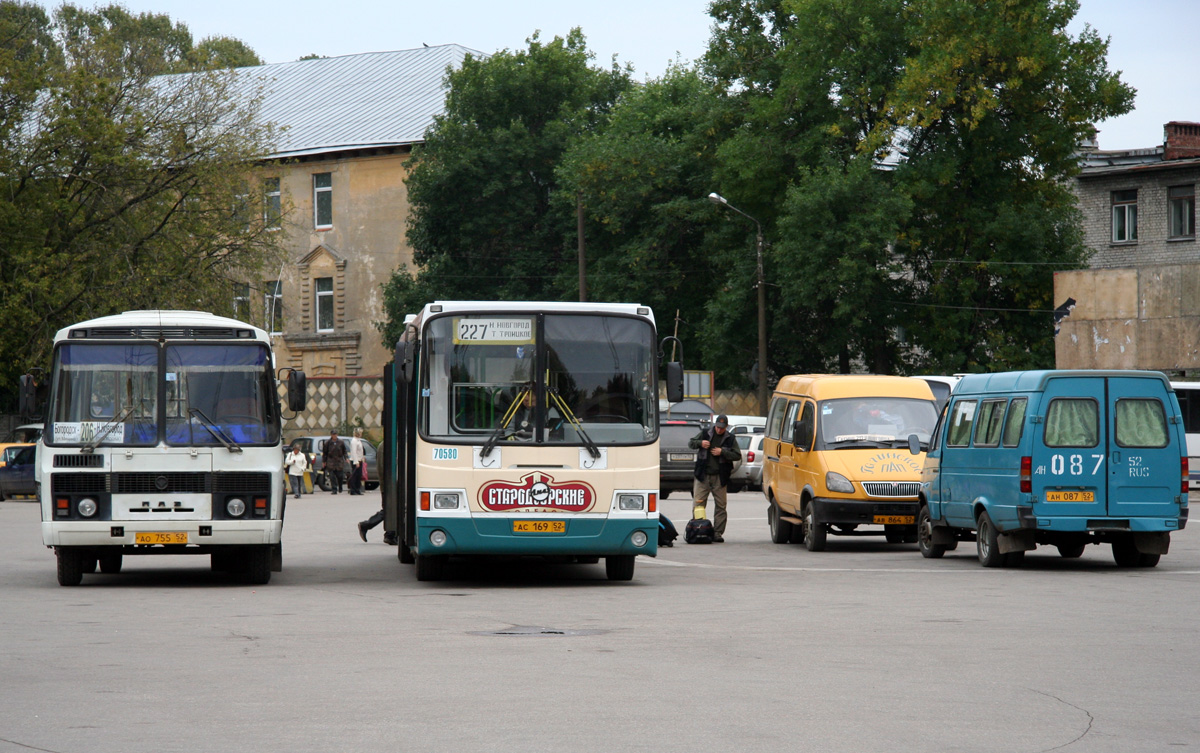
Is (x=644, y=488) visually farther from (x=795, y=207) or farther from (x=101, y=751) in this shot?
(x=795, y=207)

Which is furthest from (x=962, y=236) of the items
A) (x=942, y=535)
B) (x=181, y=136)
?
(x=942, y=535)

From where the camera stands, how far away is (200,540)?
1514 cm

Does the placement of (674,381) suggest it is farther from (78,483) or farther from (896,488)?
(896,488)

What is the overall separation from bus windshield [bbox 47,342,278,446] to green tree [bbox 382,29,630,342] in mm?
41269

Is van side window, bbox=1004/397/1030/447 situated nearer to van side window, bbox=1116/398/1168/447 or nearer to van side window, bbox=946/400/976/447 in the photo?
van side window, bbox=946/400/976/447

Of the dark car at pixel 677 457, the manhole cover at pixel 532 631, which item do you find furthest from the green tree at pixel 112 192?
the manhole cover at pixel 532 631

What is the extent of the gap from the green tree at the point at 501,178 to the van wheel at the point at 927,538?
37701 millimetres

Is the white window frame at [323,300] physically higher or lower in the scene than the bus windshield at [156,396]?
higher

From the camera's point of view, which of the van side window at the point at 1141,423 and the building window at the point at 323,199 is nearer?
the van side window at the point at 1141,423

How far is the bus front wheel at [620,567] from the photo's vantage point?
16125mm

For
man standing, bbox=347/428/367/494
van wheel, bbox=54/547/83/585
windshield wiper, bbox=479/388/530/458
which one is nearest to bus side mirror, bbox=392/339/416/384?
windshield wiper, bbox=479/388/530/458

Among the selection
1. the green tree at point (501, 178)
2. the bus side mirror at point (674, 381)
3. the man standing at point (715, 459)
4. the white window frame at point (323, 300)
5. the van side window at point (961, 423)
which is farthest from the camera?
the white window frame at point (323, 300)

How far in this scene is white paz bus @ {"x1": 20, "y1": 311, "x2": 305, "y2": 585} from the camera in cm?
1503

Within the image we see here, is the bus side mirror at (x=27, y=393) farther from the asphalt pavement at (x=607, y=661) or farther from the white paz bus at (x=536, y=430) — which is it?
the white paz bus at (x=536, y=430)
